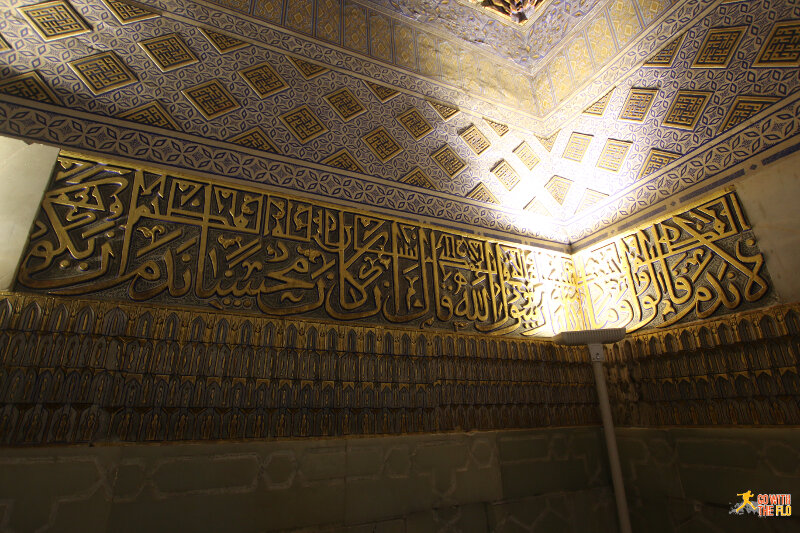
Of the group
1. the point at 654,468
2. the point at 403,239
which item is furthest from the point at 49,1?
the point at 654,468

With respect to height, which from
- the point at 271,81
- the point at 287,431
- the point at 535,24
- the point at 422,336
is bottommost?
the point at 287,431

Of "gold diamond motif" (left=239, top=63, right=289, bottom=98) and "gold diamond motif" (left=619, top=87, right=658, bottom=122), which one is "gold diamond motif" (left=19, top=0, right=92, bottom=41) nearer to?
"gold diamond motif" (left=239, top=63, right=289, bottom=98)

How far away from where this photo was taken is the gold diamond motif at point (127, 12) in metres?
2.24

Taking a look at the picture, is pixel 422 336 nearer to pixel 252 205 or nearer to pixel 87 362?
pixel 252 205

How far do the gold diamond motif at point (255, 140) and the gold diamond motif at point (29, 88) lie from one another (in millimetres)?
810

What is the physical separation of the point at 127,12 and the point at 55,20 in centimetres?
36

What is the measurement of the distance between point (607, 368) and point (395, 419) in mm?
1618

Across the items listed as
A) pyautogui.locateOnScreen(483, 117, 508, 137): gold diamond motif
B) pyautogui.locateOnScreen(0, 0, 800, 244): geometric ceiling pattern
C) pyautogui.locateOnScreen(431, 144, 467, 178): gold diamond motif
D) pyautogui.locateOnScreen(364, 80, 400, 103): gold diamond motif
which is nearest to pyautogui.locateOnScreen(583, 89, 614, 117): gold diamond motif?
pyautogui.locateOnScreen(0, 0, 800, 244): geometric ceiling pattern

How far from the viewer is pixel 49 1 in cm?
208

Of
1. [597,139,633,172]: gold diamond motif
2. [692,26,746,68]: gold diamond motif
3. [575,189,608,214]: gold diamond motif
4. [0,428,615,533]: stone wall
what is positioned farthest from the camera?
[575,189,608,214]: gold diamond motif

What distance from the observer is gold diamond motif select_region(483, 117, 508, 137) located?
326cm

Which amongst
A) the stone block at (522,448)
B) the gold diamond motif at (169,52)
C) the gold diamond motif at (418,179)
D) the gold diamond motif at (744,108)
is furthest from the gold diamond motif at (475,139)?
the stone block at (522,448)

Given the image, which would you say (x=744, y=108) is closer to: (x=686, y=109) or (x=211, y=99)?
(x=686, y=109)

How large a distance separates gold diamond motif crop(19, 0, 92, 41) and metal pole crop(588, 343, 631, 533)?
11.1ft
